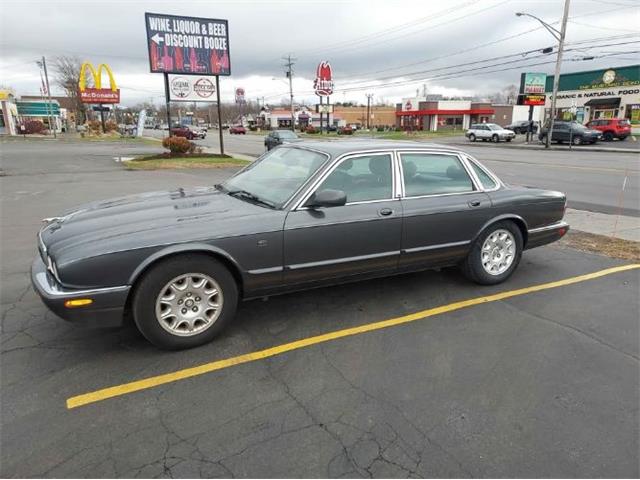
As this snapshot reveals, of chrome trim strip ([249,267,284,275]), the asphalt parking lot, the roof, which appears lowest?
the asphalt parking lot

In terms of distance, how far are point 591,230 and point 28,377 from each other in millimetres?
8026

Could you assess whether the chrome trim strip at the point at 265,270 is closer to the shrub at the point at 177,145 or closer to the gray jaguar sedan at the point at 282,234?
the gray jaguar sedan at the point at 282,234

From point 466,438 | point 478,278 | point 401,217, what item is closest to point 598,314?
point 478,278

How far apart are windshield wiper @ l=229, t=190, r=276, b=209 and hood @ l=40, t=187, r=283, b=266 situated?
3.1 inches

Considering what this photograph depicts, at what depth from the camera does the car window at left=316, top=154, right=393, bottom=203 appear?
3981 mm

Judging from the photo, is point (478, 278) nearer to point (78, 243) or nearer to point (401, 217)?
point (401, 217)

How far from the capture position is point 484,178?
483 cm

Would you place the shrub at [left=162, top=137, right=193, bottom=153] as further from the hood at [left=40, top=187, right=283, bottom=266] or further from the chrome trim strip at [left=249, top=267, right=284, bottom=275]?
the chrome trim strip at [left=249, top=267, right=284, bottom=275]

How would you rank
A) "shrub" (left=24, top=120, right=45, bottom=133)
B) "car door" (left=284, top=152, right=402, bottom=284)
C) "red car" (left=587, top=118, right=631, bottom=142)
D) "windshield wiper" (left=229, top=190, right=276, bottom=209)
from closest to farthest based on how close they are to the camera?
1. "car door" (left=284, top=152, right=402, bottom=284)
2. "windshield wiper" (left=229, top=190, right=276, bottom=209)
3. "red car" (left=587, top=118, right=631, bottom=142)
4. "shrub" (left=24, top=120, right=45, bottom=133)

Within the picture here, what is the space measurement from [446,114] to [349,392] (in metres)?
82.5

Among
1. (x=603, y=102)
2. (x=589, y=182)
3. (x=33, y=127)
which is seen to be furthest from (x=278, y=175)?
(x=33, y=127)

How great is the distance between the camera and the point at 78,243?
10.4ft

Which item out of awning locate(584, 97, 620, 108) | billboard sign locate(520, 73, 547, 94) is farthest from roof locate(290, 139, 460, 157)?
awning locate(584, 97, 620, 108)

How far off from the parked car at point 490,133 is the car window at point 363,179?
4267cm
